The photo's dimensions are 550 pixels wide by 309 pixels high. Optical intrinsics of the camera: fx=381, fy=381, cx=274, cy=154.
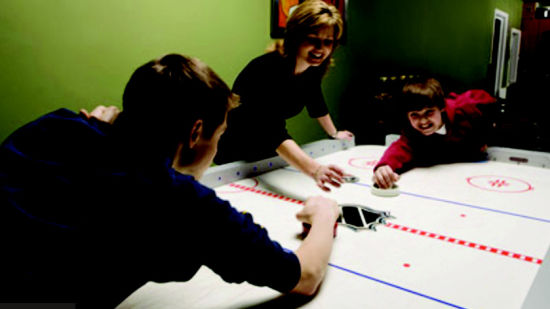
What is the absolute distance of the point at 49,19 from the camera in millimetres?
1683

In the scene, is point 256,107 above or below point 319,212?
above

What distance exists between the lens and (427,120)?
174 cm

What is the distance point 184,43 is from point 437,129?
57.4 inches

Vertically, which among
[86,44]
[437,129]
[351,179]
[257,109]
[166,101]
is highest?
[86,44]

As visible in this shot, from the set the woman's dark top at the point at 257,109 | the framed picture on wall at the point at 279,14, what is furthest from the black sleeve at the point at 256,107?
the framed picture on wall at the point at 279,14

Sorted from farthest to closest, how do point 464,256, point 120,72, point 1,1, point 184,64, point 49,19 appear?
point 120,72, point 49,19, point 1,1, point 464,256, point 184,64

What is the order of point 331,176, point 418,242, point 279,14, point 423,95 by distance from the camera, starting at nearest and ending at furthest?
point 418,242 < point 331,176 < point 423,95 < point 279,14

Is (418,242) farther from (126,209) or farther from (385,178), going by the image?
(126,209)

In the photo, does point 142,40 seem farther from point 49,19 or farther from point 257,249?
point 257,249

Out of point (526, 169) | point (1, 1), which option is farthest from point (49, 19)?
point (526, 169)

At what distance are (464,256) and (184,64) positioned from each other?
2.39ft

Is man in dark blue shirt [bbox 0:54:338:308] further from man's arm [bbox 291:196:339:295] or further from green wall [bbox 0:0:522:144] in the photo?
green wall [bbox 0:0:522:144]

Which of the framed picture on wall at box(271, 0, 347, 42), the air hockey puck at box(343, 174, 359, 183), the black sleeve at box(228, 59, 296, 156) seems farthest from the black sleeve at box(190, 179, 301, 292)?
the framed picture on wall at box(271, 0, 347, 42)

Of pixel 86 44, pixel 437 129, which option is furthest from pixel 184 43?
pixel 437 129
